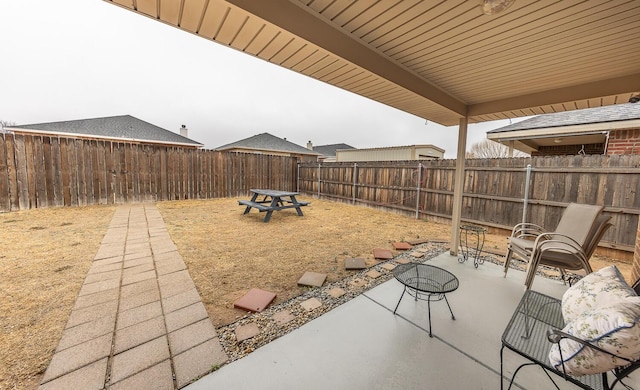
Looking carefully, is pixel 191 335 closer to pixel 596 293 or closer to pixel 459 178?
pixel 596 293

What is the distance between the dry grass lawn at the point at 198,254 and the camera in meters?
1.74

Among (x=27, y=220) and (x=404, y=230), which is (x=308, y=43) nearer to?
(x=404, y=230)

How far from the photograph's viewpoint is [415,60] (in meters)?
2.35

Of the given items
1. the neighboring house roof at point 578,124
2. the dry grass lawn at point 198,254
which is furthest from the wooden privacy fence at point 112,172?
the neighboring house roof at point 578,124

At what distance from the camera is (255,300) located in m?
2.18

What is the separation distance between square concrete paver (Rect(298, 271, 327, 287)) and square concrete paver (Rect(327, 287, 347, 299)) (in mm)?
173

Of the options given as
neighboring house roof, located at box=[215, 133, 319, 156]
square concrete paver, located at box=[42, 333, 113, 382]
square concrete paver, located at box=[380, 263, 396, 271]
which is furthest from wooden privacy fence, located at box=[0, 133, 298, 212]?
square concrete paver, located at box=[380, 263, 396, 271]

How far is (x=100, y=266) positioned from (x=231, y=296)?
77.0 inches

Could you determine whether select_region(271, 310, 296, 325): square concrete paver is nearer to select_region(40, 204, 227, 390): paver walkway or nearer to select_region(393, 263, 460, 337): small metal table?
select_region(40, 204, 227, 390): paver walkway

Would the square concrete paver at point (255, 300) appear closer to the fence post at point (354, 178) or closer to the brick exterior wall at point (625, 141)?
the fence post at point (354, 178)

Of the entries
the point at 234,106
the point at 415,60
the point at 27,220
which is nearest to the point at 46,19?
the point at 27,220

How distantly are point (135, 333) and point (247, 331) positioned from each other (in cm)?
84

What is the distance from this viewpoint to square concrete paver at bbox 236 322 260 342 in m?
1.69

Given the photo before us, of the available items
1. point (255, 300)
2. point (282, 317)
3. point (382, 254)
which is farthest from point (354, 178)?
point (282, 317)
